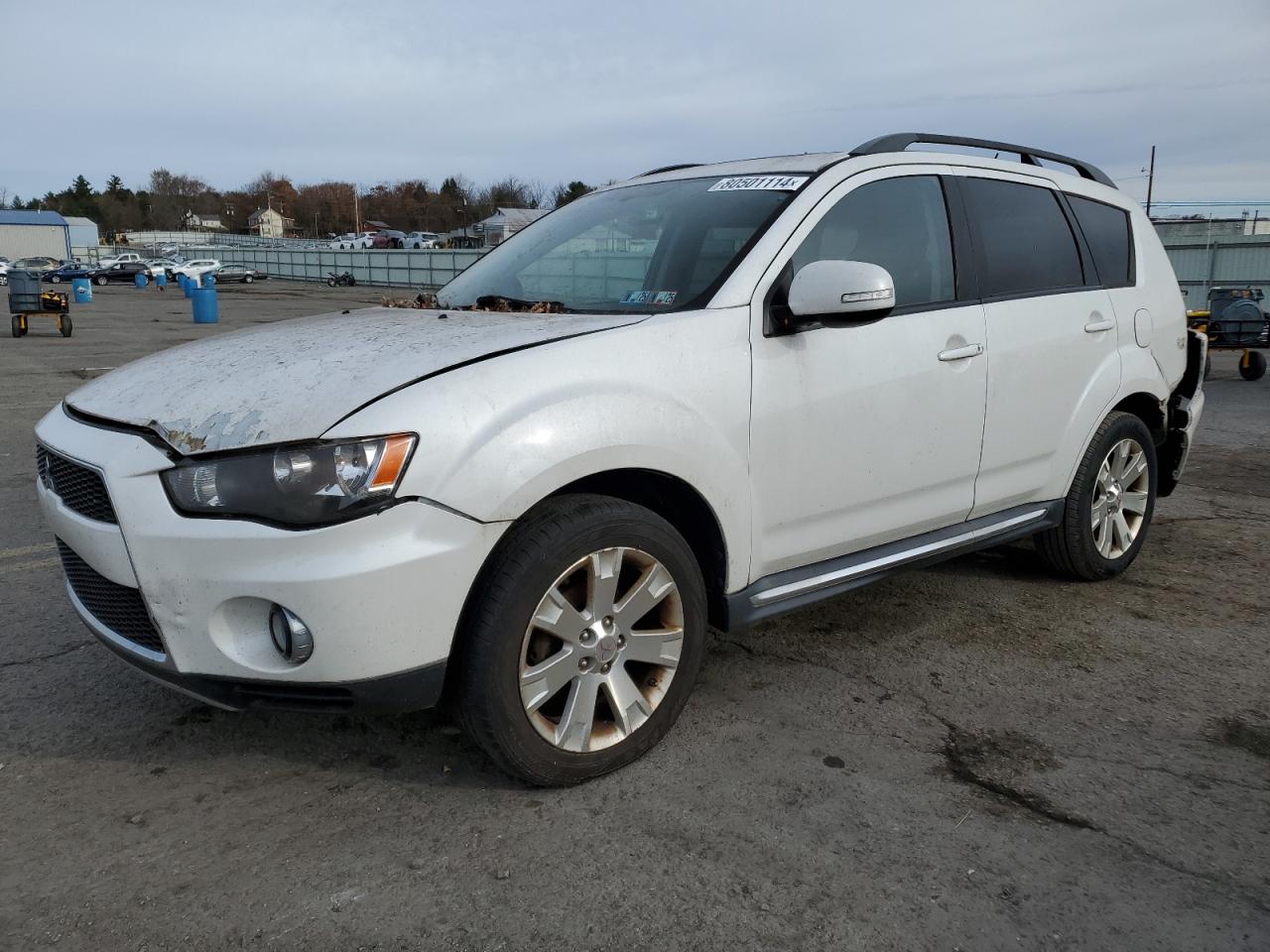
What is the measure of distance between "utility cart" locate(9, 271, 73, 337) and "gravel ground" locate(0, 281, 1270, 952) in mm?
16695

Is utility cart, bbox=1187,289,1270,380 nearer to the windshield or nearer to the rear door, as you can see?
the rear door

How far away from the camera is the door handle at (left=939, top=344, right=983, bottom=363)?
359 centimetres

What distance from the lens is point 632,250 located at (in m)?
3.69

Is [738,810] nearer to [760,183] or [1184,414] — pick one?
[760,183]

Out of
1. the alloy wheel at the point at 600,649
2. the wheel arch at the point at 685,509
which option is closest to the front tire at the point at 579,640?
the alloy wheel at the point at 600,649

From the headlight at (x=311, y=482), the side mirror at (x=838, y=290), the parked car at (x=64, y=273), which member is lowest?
the parked car at (x=64, y=273)

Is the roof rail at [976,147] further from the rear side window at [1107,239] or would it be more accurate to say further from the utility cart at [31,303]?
the utility cart at [31,303]

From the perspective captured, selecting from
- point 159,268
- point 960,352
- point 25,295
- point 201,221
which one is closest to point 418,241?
point 159,268

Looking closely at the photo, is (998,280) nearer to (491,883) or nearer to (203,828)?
(491,883)

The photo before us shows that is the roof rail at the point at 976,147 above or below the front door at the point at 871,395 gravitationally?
above

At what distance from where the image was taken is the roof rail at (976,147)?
12.2 ft

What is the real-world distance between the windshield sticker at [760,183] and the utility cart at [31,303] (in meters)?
17.9

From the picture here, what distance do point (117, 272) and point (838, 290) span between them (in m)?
57.1

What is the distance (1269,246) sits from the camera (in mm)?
19688
